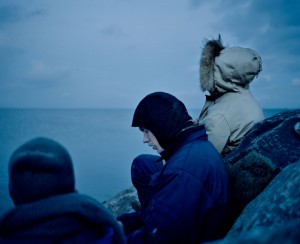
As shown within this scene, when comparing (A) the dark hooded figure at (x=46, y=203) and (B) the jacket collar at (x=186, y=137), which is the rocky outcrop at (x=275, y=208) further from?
(A) the dark hooded figure at (x=46, y=203)

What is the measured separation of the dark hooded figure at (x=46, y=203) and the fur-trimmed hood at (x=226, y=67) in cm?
336

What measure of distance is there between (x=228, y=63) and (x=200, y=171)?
2.28m

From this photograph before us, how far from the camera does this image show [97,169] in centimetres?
2584

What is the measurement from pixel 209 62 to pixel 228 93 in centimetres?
62

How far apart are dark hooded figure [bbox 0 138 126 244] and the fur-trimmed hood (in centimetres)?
336

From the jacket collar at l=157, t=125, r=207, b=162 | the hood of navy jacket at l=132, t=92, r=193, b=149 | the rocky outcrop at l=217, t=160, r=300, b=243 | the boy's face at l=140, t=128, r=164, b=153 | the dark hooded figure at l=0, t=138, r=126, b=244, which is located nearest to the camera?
the dark hooded figure at l=0, t=138, r=126, b=244

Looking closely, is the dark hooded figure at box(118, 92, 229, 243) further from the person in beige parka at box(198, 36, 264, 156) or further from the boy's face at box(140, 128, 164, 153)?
the person in beige parka at box(198, 36, 264, 156)

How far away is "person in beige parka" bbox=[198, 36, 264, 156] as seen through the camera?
4242 mm

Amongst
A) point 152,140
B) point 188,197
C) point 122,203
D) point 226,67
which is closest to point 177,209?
point 188,197

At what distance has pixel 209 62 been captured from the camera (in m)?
4.86

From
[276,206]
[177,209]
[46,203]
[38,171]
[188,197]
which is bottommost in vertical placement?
[177,209]

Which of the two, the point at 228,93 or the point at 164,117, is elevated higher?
the point at 228,93

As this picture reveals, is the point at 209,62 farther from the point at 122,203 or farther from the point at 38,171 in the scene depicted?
the point at 122,203

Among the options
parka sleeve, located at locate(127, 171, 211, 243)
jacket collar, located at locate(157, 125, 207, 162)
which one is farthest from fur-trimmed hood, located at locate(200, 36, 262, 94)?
parka sleeve, located at locate(127, 171, 211, 243)
